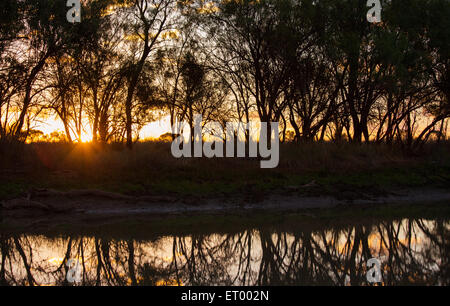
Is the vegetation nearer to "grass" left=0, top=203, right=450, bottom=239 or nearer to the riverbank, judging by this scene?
the riverbank

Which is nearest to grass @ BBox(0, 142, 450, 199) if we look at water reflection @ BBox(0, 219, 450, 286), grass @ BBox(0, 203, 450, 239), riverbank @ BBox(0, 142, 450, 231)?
riverbank @ BBox(0, 142, 450, 231)

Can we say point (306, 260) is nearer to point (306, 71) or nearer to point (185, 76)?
point (306, 71)

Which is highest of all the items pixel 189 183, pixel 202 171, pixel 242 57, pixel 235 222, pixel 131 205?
pixel 242 57

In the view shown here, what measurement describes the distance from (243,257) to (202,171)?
10.2 m

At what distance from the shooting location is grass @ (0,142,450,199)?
19.8 metres

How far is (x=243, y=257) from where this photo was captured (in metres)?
11.6

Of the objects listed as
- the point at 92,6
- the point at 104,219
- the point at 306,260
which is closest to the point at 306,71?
the point at 92,6

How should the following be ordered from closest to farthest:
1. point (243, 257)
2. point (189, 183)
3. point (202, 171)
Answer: point (243, 257)
point (189, 183)
point (202, 171)

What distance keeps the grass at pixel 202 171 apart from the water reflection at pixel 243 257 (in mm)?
5833

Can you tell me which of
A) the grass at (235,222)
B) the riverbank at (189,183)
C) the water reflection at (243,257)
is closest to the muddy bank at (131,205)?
the riverbank at (189,183)

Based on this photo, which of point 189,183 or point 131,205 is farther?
point 189,183

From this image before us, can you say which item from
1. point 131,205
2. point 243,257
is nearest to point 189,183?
point 131,205

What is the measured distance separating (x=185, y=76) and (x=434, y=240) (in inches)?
927

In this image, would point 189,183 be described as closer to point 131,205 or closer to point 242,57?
point 131,205
